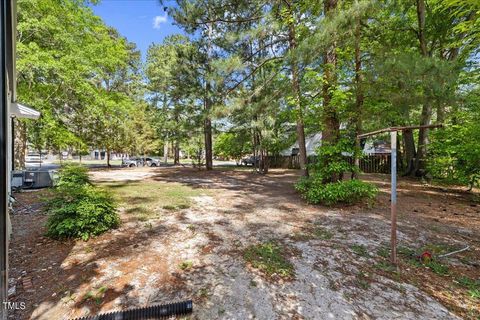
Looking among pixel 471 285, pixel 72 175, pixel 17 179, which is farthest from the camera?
pixel 17 179

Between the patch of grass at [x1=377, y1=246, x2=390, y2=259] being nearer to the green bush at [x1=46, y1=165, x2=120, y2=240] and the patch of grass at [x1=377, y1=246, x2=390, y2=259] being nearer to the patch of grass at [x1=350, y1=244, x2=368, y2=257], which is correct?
the patch of grass at [x1=350, y1=244, x2=368, y2=257]

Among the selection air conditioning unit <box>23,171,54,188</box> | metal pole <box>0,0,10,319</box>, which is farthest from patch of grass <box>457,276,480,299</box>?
air conditioning unit <box>23,171,54,188</box>

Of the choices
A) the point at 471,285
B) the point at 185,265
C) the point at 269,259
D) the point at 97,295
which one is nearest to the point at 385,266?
the point at 471,285

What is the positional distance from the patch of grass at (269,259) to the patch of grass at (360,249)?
3.53 feet

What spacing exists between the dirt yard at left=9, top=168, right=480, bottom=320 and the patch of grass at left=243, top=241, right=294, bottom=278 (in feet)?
0.30

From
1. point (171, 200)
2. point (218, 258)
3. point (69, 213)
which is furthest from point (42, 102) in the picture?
point (218, 258)

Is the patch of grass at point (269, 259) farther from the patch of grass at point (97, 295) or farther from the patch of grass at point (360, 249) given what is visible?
the patch of grass at point (97, 295)

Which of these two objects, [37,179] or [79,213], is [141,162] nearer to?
[37,179]

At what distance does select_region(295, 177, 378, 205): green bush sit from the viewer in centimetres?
612

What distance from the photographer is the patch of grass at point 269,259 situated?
299 cm

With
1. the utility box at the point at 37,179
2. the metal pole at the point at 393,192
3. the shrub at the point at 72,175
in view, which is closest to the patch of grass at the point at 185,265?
the metal pole at the point at 393,192

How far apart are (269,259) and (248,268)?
15.1 inches

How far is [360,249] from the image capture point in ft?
12.0

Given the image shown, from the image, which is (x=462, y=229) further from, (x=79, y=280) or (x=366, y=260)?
(x=79, y=280)
